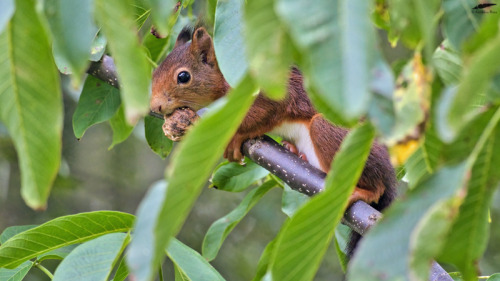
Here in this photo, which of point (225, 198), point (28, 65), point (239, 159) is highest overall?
point (28, 65)

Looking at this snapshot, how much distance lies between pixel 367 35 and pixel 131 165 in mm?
4086

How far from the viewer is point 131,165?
457 centimetres

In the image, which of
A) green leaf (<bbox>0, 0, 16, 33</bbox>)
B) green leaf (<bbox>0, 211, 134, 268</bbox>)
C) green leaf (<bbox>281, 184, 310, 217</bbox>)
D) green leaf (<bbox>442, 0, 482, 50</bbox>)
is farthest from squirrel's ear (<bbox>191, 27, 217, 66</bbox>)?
green leaf (<bbox>0, 0, 16, 33</bbox>)

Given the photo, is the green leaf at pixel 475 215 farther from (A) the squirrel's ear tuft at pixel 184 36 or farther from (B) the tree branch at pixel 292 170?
(A) the squirrel's ear tuft at pixel 184 36

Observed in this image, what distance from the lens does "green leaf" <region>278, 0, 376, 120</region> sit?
1.79 feet

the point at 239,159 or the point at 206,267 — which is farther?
the point at 239,159

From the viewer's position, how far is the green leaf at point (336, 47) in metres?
0.55

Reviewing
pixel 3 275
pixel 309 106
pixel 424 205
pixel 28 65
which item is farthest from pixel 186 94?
pixel 424 205

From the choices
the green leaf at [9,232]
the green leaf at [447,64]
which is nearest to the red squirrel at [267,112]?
the green leaf at [9,232]

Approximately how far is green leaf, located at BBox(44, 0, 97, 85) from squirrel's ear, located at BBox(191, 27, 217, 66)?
1.86 metres

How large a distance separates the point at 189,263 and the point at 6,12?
86 centimetres

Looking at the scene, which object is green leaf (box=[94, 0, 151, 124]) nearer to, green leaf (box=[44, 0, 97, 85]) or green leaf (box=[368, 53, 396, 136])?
green leaf (box=[44, 0, 97, 85])

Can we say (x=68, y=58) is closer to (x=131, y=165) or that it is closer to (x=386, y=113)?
(x=386, y=113)

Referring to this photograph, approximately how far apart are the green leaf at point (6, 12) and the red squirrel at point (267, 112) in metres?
1.15
